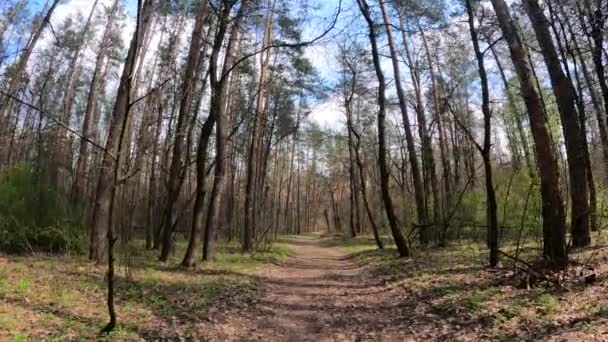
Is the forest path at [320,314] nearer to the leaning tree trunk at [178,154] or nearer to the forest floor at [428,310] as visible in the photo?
the forest floor at [428,310]

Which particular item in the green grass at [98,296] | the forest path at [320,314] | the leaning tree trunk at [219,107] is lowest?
the forest path at [320,314]

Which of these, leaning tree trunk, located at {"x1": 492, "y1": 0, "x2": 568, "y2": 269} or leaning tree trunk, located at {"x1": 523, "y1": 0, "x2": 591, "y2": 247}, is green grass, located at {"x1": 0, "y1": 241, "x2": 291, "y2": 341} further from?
leaning tree trunk, located at {"x1": 523, "y1": 0, "x2": 591, "y2": 247}

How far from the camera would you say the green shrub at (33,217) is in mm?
10500

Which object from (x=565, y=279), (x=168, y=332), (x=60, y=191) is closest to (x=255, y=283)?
(x=168, y=332)

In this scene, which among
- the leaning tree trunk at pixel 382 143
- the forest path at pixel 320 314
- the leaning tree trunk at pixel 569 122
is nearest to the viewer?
the forest path at pixel 320 314

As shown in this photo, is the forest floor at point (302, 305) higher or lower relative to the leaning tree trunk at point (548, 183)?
lower

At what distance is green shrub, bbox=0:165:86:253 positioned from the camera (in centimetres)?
1050

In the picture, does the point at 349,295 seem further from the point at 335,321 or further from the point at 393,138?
the point at 393,138

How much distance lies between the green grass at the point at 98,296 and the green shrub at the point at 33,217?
32.7 inches

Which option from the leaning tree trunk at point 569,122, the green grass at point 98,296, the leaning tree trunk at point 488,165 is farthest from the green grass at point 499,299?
the green grass at point 98,296

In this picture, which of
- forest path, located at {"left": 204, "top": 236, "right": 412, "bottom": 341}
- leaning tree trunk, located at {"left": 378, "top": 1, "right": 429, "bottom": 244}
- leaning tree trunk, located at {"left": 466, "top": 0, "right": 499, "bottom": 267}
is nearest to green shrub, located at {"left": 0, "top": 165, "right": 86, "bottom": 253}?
forest path, located at {"left": 204, "top": 236, "right": 412, "bottom": 341}

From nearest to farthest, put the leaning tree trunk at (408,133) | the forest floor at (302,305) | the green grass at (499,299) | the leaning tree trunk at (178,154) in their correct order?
the green grass at (499,299) < the forest floor at (302,305) < the leaning tree trunk at (178,154) < the leaning tree trunk at (408,133)

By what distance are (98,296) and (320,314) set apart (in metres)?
3.56

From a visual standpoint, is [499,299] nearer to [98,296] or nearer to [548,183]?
[548,183]
